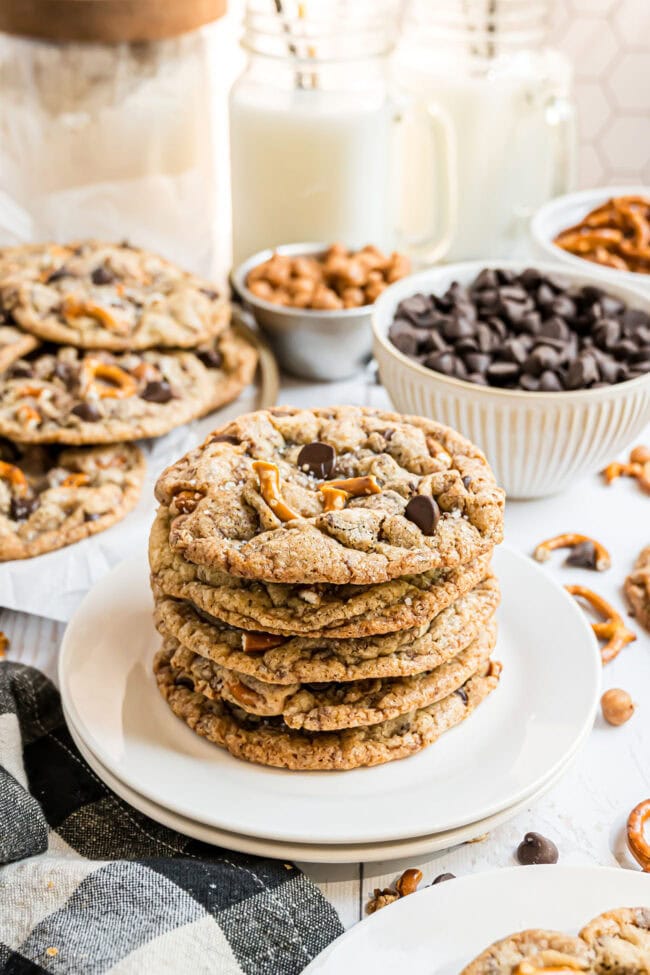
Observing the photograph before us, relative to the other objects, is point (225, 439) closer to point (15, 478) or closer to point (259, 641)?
point (259, 641)

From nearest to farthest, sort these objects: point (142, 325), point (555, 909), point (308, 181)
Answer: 1. point (555, 909)
2. point (142, 325)
3. point (308, 181)

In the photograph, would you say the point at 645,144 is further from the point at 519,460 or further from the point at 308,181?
the point at 519,460

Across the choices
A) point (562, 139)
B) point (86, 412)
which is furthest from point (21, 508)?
point (562, 139)

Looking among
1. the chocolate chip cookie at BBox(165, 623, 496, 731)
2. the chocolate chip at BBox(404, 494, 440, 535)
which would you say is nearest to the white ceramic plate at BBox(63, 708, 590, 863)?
the chocolate chip cookie at BBox(165, 623, 496, 731)

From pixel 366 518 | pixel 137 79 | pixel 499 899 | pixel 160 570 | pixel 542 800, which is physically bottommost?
pixel 542 800

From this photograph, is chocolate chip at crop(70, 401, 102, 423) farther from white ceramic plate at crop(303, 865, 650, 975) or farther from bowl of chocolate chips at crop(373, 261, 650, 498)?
white ceramic plate at crop(303, 865, 650, 975)

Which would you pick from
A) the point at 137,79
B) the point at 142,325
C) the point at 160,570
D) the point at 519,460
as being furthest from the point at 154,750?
the point at 137,79
